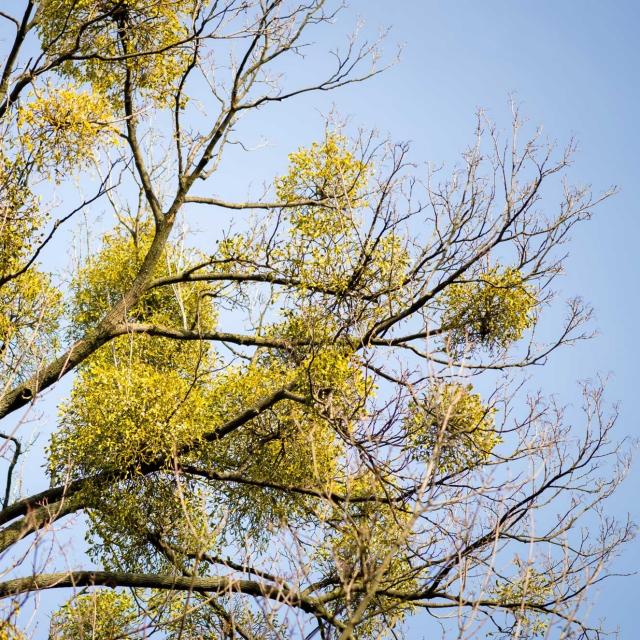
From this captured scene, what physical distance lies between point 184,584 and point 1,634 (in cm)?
225

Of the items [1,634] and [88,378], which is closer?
[1,634]

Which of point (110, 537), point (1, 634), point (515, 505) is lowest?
point (1, 634)

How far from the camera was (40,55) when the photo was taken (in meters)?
7.15

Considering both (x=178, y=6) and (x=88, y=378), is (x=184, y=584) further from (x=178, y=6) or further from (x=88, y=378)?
(x=178, y=6)

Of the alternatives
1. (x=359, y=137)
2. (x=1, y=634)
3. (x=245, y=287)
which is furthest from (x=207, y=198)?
(x=1, y=634)

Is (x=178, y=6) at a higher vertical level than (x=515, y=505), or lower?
higher

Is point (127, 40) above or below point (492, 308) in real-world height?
above

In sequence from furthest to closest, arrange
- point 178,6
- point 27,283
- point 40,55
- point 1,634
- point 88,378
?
point 27,283 < point 178,6 < point 88,378 < point 40,55 < point 1,634

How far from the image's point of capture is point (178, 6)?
9734mm

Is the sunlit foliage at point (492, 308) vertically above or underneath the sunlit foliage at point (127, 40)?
underneath

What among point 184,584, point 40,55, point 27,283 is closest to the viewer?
point 40,55

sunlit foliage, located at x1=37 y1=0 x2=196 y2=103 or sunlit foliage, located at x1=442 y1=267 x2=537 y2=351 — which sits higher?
sunlit foliage, located at x1=37 y1=0 x2=196 y2=103

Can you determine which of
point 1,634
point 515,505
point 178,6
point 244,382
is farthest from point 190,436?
point 178,6

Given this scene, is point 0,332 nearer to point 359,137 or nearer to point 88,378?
point 88,378
